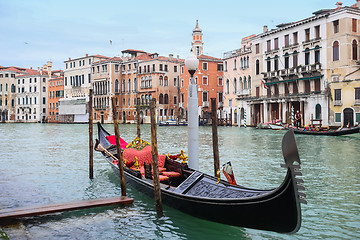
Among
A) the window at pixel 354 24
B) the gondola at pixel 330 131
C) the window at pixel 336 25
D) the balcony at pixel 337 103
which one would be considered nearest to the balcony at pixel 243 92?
the balcony at pixel 337 103

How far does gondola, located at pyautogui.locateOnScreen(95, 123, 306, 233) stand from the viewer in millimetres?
3559

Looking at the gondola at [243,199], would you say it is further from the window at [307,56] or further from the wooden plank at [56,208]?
the window at [307,56]

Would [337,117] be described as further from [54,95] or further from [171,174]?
[54,95]

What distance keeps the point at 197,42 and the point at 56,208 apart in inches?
1572

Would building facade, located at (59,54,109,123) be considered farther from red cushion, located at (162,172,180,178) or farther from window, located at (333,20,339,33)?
red cushion, located at (162,172,180,178)

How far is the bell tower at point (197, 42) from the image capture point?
43656 millimetres

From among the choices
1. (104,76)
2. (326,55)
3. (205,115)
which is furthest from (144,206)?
(104,76)

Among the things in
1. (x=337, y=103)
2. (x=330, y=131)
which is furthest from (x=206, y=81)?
(x=330, y=131)

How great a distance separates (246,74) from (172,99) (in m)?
12.0

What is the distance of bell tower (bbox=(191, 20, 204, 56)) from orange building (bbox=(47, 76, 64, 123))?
23408 mm

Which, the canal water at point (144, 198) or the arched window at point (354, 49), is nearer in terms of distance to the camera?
the canal water at point (144, 198)

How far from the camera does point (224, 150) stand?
13977 mm

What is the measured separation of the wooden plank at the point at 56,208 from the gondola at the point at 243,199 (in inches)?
24.6

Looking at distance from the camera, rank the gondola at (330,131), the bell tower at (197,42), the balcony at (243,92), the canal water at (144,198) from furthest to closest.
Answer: the bell tower at (197,42), the balcony at (243,92), the gondola at (330,131), the canal water at (144,198)
